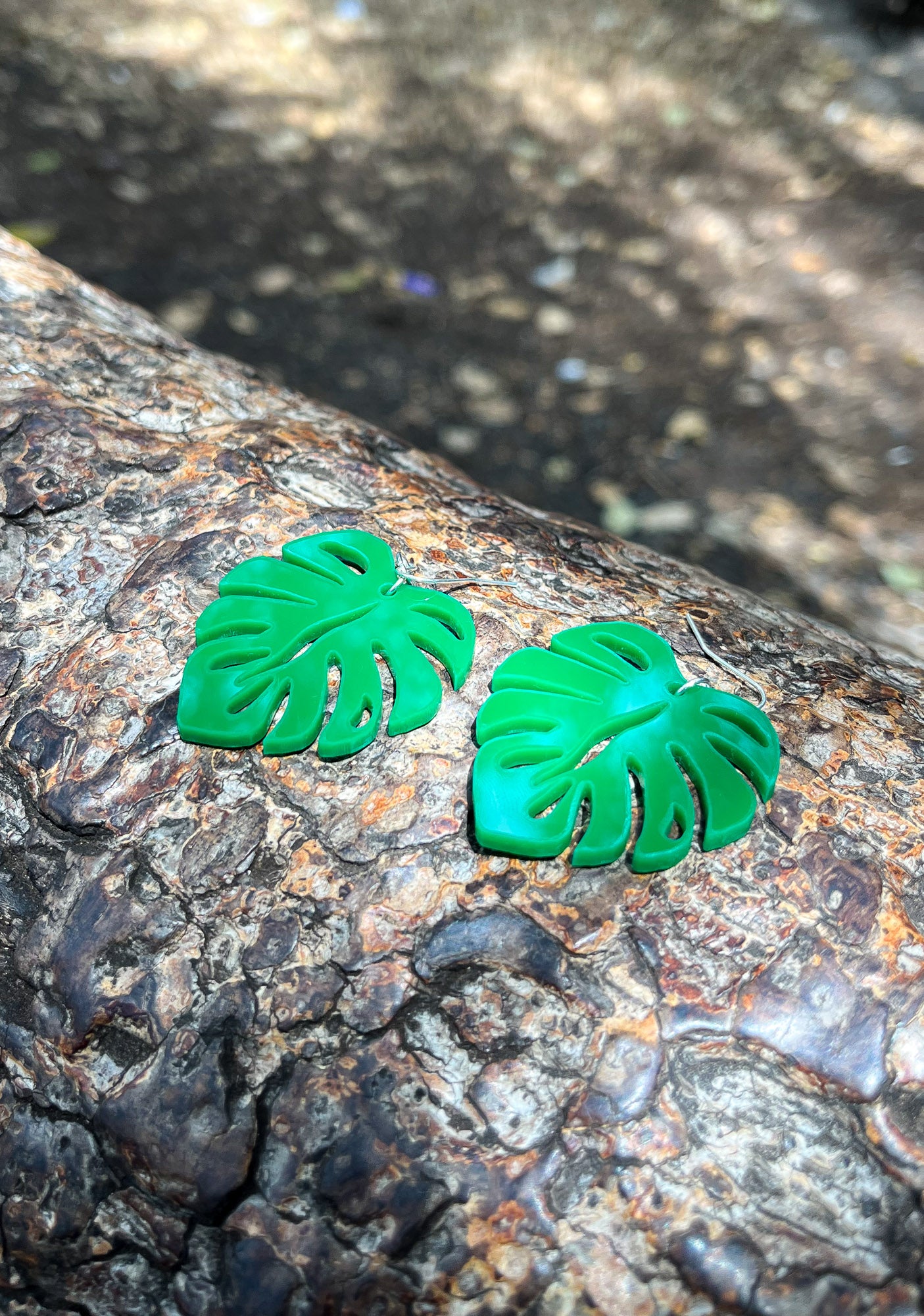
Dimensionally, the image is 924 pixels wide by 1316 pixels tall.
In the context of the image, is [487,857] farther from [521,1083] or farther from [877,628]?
[877,628]

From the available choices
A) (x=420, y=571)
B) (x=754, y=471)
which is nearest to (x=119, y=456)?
(x=420, y=571)

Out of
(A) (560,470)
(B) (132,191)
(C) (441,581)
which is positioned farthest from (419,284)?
(C) (441,581)

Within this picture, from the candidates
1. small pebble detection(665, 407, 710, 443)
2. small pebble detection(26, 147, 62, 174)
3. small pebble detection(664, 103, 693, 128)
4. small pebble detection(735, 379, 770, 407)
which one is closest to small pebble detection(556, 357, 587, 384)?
small pebble detection(665, 407, 710, 443)

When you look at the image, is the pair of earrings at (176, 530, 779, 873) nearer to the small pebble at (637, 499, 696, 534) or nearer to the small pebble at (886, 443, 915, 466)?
the small pebble at (637, 499, 696, 534)

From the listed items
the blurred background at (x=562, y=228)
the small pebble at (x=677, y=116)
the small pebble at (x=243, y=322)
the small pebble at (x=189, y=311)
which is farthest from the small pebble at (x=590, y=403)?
the small pebble at (x=677, y=116)

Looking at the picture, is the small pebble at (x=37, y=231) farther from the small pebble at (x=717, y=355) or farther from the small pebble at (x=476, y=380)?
the small pebble at (x=717, y=355)

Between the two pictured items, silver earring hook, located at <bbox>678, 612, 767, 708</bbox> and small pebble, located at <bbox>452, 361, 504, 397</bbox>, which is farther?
small pebble, located at <bbox>452, 361, 504, 397</bbox>

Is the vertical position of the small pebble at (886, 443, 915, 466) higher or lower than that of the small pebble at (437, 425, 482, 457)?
higher
